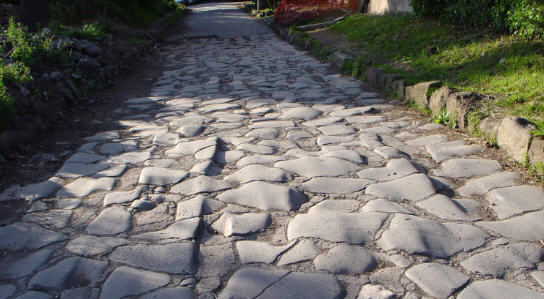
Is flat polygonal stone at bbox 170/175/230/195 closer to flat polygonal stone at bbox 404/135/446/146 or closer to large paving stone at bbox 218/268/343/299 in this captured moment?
large paving stone at bbox 218/268/343/299

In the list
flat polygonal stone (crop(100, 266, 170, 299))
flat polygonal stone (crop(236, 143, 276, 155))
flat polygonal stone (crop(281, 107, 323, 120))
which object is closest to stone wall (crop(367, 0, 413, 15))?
flat polygonal stone (crop(281, 107, 323, 120))

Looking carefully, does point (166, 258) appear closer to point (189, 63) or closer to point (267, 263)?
point (267, 263)

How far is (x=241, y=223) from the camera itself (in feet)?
10.1

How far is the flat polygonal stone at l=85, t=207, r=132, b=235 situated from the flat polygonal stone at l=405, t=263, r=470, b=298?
5.61 ft

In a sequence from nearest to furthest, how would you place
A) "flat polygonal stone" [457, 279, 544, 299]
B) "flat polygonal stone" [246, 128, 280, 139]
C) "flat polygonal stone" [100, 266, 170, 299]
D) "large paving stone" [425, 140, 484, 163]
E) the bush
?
"flat polygonal stone" [457, 279, 544, 299] → "flat polygonal stone" [100, 266, 170, 299] → "large paving stone" [425, 140, 484, 163] → "flat polygonal stone" [246, 128, 280, 139] → the bush

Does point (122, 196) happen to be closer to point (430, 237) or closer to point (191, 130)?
point (191, 130)

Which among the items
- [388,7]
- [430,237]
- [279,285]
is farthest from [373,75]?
[388,7]

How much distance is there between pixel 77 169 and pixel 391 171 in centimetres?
254

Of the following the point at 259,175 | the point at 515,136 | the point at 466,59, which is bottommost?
the point at 259,175

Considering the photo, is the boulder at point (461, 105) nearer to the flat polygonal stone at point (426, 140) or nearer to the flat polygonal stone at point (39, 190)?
the flat polygonal stone at point (426, 140)

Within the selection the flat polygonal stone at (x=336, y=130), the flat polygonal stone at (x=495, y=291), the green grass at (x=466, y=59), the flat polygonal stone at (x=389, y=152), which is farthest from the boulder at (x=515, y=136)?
the flat polygonal stone at (x=495, y=291)

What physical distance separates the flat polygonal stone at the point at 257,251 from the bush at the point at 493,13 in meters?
5.08

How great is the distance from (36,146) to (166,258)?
2703mm

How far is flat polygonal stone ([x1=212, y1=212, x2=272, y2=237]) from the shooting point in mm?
2991
